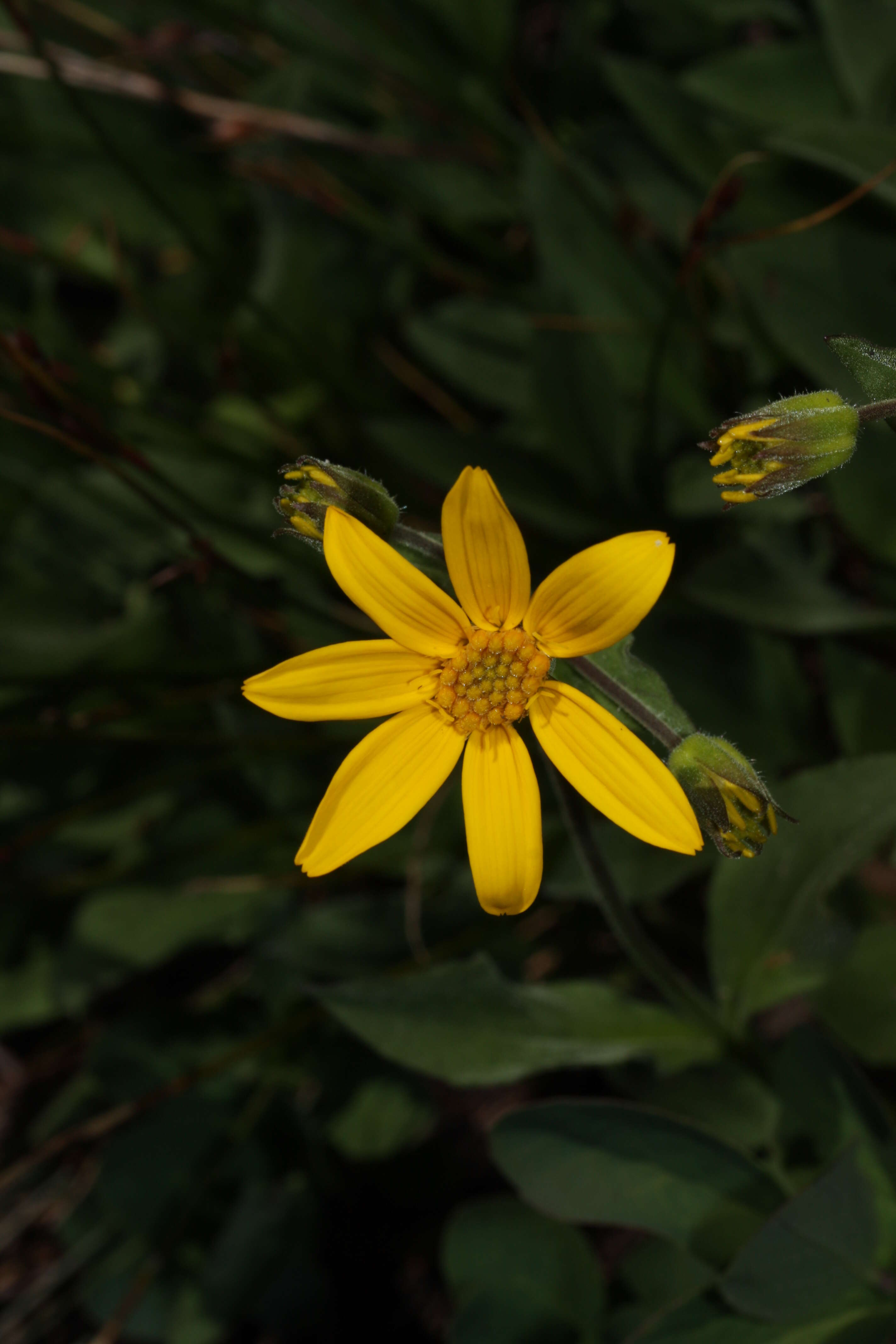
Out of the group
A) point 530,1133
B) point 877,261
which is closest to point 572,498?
point 877,261

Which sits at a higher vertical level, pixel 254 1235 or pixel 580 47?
pixel 580 47

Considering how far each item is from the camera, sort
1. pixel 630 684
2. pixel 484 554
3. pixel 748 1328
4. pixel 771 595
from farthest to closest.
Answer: pixel 771 595 < pixel 748 1328 < pixel 630 684 < pixel 484 554

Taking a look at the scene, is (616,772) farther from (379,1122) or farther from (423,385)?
(423,385)

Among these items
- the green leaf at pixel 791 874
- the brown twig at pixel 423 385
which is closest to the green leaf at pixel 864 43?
the brown twig at pixel 423 385

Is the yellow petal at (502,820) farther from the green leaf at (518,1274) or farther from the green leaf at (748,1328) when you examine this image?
the green leaf at (518,1274)

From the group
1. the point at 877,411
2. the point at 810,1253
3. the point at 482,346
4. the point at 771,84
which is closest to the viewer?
the point at 877,411

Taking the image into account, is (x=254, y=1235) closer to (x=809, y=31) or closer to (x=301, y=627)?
(x=301, y=627)

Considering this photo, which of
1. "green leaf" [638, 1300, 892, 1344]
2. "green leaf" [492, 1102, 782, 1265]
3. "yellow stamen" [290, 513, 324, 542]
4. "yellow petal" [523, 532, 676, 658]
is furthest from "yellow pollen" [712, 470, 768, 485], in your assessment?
"green leaf" [638, 1300, 892, 1344]

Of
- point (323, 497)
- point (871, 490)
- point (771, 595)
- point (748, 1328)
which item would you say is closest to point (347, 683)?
point (323, 497)
